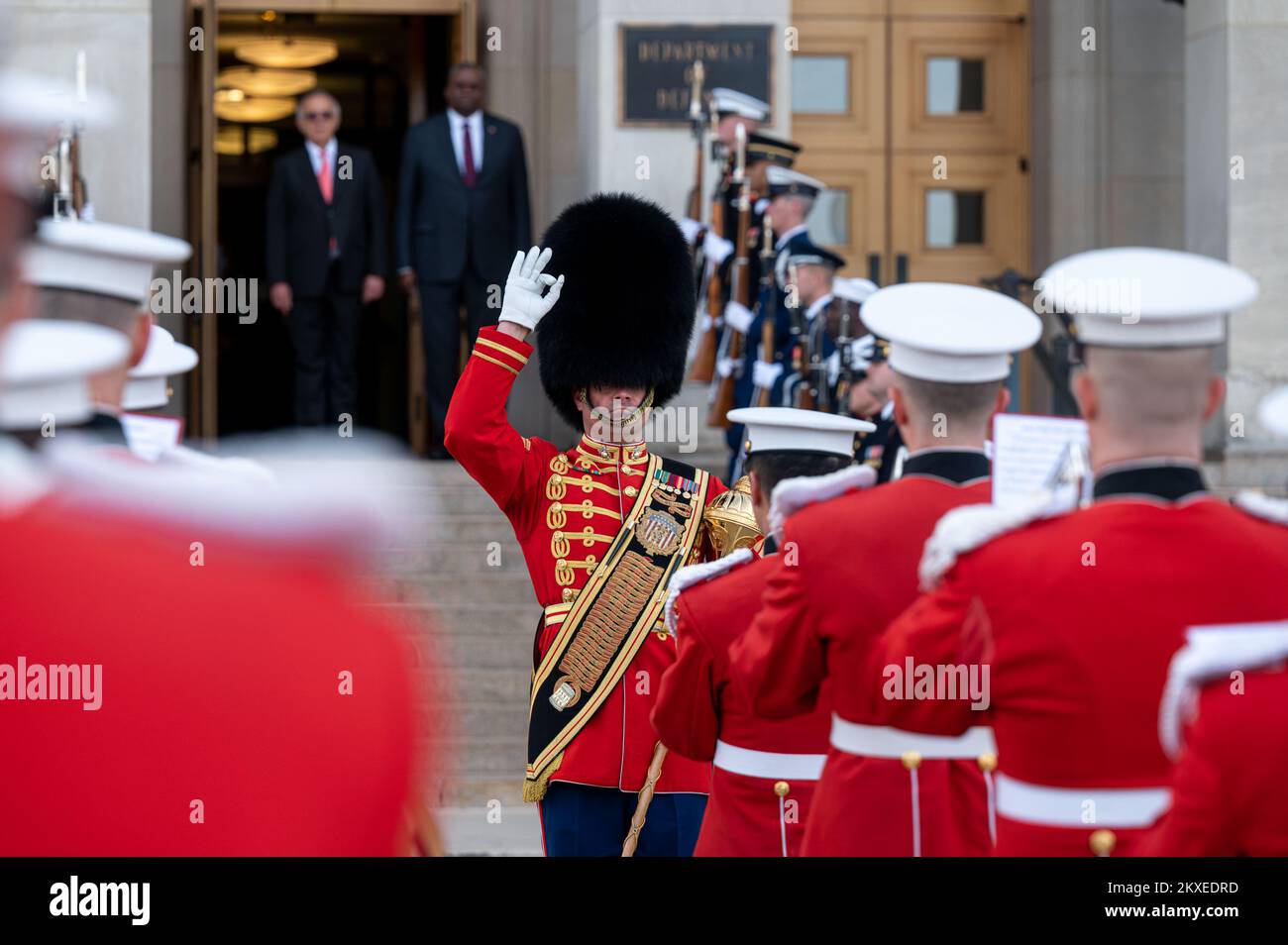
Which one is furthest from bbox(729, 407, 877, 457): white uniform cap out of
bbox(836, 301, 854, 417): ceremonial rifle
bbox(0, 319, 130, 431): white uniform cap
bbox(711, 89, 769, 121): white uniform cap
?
bbox(711, 89, 769, 121): white uniform cap

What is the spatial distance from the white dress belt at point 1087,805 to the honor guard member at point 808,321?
19.5 ft

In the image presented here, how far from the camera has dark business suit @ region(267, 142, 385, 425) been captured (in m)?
10.7

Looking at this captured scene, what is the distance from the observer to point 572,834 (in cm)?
461

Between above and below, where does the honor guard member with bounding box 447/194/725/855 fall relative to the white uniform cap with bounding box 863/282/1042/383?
below

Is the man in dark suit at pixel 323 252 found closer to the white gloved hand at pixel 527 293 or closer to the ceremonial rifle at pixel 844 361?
the ceremonial rifle at pixel 844 361

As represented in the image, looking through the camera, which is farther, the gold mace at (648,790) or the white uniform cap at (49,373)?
the gold mace at (648,790)

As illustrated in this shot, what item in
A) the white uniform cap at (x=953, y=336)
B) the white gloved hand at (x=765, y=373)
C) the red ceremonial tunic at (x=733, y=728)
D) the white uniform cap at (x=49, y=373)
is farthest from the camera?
the white gloved hand at (x=765, y=373)

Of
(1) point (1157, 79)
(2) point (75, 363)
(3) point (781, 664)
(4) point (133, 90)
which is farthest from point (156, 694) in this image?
(1) point (1157, 79)

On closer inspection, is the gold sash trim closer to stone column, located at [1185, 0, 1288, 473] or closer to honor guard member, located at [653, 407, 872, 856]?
honor guard member, located at [653, 407, 872, 856]

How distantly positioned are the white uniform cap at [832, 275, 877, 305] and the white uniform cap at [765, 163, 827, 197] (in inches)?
28.2

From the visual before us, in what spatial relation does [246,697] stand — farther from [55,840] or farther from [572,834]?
[572,834]

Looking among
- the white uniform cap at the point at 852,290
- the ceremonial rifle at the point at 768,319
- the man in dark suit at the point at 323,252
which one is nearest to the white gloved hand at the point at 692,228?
the ceremonial rifle at the point at 768,319

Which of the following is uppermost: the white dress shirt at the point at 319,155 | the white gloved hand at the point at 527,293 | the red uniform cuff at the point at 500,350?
the white dress shirt at the point at 319,155

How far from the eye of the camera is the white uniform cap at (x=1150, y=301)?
2.75 m
